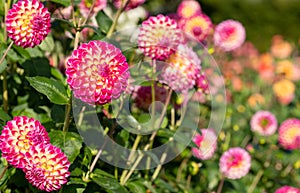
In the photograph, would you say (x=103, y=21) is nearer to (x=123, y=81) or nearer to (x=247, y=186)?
(x=123, y=81)

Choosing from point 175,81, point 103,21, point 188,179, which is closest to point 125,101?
point 175,81

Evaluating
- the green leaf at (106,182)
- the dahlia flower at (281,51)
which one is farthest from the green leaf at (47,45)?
the dahlia flower at (281,51)

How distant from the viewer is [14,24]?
143 centimetres

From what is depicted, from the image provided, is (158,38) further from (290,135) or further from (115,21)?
(290,135)

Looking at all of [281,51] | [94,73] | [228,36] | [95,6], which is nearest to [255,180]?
[228,36]

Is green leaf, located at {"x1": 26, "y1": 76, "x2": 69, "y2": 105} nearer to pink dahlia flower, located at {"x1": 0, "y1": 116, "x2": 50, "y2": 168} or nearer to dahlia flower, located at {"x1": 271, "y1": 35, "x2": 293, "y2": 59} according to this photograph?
pink dahlia flower, located at {"x1": 0, "y1": 116, "x2": 50, "y2": 168}

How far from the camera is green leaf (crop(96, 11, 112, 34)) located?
6.09 ft

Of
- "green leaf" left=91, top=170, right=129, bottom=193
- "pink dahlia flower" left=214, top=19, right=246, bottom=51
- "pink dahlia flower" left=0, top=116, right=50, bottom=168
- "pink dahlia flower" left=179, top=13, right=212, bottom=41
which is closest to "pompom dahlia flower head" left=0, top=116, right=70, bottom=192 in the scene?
"pink dahlia flower" left=0, top=116, right=50, bottom=168

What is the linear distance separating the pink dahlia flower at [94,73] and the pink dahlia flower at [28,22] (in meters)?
0.16

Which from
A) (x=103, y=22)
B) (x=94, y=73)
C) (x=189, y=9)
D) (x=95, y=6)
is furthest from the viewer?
(x=189, y=9)

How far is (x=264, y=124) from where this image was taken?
284cm

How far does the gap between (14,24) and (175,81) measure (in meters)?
0.55

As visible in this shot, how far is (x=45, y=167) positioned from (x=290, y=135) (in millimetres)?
1734

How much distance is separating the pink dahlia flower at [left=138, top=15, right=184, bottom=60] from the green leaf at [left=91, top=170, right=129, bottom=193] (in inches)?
14.2
